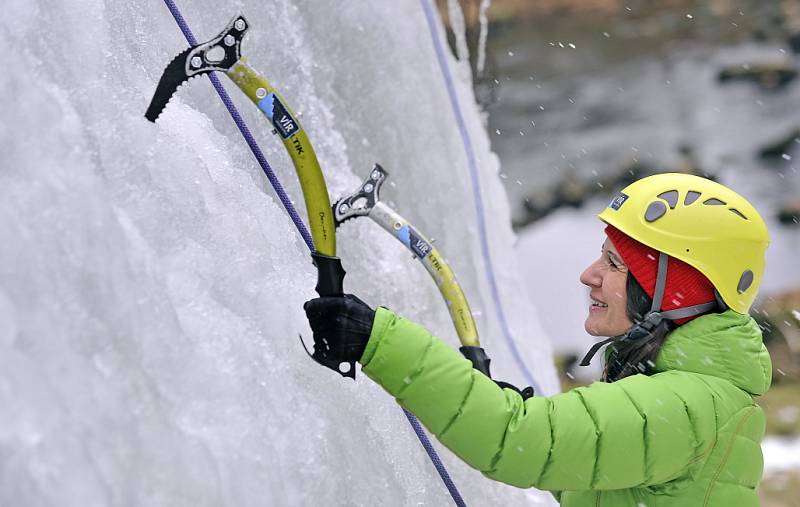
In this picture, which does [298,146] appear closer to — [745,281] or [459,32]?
[745,281]

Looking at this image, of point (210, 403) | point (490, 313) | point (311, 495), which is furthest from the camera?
point (490, 313)

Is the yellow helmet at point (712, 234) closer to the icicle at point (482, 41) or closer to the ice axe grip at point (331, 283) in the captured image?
the ice axe grip at point (331, 283)

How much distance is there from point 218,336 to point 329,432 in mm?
290

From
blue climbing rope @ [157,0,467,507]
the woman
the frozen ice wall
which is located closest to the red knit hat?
the woman

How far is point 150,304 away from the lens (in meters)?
1.33

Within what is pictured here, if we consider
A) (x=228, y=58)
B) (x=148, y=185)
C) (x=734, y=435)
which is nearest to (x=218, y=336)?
(x=148, y=185)

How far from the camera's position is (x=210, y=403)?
1.36 metres

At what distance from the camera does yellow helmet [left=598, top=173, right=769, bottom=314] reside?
1604 millimetres

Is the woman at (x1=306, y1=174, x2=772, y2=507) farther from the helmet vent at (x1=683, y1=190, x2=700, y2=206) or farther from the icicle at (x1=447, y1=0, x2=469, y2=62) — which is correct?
the icicle at (x1=447, y1=0, x2=469, y2=62)

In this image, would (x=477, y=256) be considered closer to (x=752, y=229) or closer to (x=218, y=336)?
(x=752, y=229)

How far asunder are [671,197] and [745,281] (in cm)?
19

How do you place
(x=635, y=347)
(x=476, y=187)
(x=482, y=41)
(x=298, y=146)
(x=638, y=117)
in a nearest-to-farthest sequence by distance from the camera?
(x=298, y=146) → (x=635, y=347) → (x=476, y=187) → (x=482, y=41) → (x=638, y=117)

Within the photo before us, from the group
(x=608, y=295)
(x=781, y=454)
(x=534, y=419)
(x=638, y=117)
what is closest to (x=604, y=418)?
(x=534, y=419)

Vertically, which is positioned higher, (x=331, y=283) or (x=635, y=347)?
(x=331, y=283)
